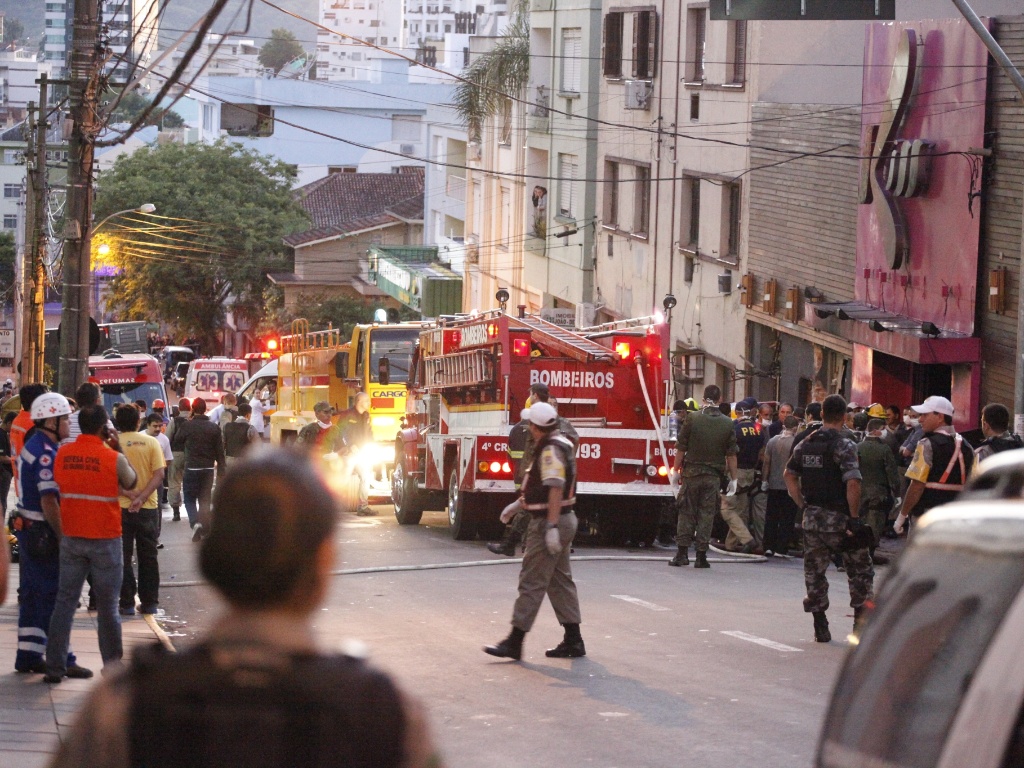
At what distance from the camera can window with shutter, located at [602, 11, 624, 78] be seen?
36.0 m

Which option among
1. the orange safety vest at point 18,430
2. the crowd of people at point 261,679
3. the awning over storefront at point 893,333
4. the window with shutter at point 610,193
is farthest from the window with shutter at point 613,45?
the crowd of people at point 261,679

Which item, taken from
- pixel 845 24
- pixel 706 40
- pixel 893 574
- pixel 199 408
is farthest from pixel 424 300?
pixel 893 574

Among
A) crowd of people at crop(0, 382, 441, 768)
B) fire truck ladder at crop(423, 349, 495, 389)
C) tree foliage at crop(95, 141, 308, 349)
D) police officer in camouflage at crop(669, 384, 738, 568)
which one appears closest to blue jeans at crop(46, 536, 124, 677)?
crowd of people at crop(0, 382, 441, 768)

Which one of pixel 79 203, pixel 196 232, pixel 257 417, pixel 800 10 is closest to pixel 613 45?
pixel 257 417

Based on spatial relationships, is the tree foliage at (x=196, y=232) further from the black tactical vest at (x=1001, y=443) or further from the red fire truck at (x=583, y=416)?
the black tactical vest at (x=1001, y=443)

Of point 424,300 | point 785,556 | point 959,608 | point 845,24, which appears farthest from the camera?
point 424,300

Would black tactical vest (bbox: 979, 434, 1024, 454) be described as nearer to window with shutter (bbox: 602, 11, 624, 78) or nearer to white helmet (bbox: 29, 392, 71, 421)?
white helmet (bbox: 29, 392, 71, 421)

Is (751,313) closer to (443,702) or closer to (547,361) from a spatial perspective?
(547,361)

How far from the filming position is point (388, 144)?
86000mm

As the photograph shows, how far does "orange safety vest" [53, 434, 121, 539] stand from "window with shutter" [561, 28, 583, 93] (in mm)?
30805

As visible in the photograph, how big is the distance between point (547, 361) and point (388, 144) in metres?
69.0

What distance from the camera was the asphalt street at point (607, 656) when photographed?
816cm

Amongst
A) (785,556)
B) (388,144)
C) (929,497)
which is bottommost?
(785,556)

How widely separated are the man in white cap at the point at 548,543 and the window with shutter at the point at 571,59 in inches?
1143
